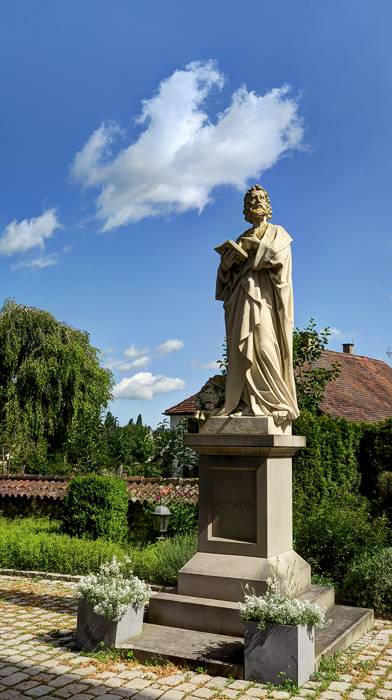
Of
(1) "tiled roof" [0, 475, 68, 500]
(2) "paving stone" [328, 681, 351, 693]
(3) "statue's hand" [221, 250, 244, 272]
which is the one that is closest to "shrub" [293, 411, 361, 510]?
(3) "statue's hand" [221, 250, 244, 272]

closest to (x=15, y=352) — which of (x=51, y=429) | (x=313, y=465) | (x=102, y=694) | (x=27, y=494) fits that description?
(x=51, y=429)

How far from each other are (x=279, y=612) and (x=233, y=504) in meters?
1.40

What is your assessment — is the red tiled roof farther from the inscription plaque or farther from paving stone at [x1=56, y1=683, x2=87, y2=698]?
paving stone at [x1=56, y1=683, x2=87, y2=698]

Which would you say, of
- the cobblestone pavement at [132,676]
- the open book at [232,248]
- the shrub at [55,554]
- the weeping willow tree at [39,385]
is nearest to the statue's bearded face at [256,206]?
the open book at [232,248]

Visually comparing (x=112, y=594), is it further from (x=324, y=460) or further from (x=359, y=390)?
(x=359, y=390)

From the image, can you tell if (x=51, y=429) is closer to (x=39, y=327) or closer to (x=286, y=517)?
(x=39, y=327)

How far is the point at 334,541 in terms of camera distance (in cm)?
915

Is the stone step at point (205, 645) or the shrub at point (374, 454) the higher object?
the shrub at point (374, 454)

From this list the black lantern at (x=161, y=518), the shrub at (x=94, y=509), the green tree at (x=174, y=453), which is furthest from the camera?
the green tree at (x=174, y=453)

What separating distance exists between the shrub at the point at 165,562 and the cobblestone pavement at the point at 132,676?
7.38 ft

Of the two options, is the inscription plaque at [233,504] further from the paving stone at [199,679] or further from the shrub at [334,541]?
the shrub at [334,541]

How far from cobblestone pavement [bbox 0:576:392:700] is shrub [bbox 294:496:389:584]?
75.1 inches

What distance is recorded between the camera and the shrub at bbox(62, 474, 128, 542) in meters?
12.6

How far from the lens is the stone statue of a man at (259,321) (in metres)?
6.76
